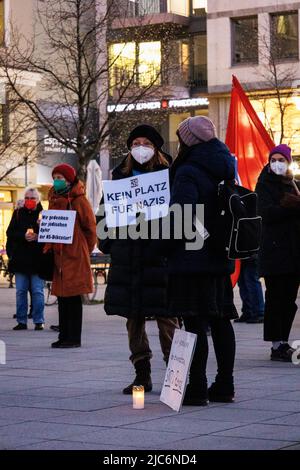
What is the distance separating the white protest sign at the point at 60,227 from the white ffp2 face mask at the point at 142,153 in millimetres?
4543

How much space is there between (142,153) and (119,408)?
205 centimetres

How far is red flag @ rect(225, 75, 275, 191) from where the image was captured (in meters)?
17.9

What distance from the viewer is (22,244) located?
694 inches

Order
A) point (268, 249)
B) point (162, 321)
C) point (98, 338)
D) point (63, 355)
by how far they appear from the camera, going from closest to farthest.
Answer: point (162, 321) → point (268, 249) → point (63, 355) → point (98, 338)

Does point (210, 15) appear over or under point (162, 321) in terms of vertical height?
over

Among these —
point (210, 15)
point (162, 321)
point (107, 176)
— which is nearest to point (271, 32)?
point (210, 15)

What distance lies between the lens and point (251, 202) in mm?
9383

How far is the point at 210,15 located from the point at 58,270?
38398 millimetres

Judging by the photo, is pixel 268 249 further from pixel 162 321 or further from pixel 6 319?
pixel 6 319

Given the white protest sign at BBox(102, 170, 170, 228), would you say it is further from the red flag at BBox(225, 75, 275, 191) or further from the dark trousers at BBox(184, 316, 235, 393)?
the red flag at BBox(225, 75, 275, 191)

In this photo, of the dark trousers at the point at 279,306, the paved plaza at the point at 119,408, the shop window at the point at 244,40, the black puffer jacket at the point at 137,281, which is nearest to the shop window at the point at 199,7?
the shop window at the point at 244,40

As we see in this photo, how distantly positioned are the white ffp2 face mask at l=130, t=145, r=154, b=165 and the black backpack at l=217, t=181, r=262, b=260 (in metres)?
1.04

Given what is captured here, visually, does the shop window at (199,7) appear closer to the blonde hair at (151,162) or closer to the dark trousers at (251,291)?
the dark trousers at (251,291)

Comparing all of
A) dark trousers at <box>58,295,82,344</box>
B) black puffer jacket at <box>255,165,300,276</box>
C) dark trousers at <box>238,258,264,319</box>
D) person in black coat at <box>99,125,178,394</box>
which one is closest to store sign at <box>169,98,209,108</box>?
dark trousers at <box>238,258,264,319</box>
